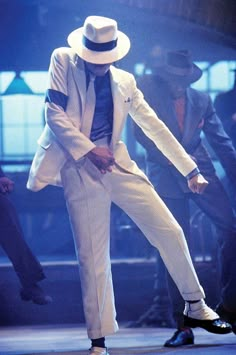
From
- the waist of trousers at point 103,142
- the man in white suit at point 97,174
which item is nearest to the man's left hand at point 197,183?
the man in white suit at point 97,174

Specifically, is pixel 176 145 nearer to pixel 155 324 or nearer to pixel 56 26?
pixel 155 324

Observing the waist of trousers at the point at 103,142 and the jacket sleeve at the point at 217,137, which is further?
the jacket sleeve at the point at 217,137

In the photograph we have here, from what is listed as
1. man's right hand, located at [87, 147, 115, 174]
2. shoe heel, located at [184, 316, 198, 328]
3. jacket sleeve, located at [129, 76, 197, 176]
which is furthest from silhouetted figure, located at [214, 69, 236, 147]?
man's right hand, located at [87, 147, 115, 174]

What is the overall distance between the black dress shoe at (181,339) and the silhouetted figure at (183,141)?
17 cm

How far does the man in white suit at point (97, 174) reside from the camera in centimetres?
514

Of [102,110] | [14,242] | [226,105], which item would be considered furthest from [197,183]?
[226,105]

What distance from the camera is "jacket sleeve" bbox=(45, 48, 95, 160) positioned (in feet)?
16.5

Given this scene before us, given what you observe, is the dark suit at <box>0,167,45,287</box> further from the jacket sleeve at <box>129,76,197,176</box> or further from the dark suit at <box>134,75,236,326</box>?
the jacket sleeve at <box>129,76,197,176</box>

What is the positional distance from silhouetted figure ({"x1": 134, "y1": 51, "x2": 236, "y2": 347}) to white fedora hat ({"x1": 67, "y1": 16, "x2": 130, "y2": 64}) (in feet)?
3.02

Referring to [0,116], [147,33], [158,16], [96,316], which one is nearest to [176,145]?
[96,316]

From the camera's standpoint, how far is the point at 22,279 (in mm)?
6148

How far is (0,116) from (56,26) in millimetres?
2767

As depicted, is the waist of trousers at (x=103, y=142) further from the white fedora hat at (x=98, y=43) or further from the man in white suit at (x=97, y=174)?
the white fedora hat at (x=98, y=43)

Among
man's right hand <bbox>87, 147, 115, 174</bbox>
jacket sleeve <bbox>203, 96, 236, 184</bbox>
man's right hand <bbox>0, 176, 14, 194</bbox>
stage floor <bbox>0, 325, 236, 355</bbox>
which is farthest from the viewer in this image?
jacket sleeve <bbox>203, 96, 236, 184</bbox>
